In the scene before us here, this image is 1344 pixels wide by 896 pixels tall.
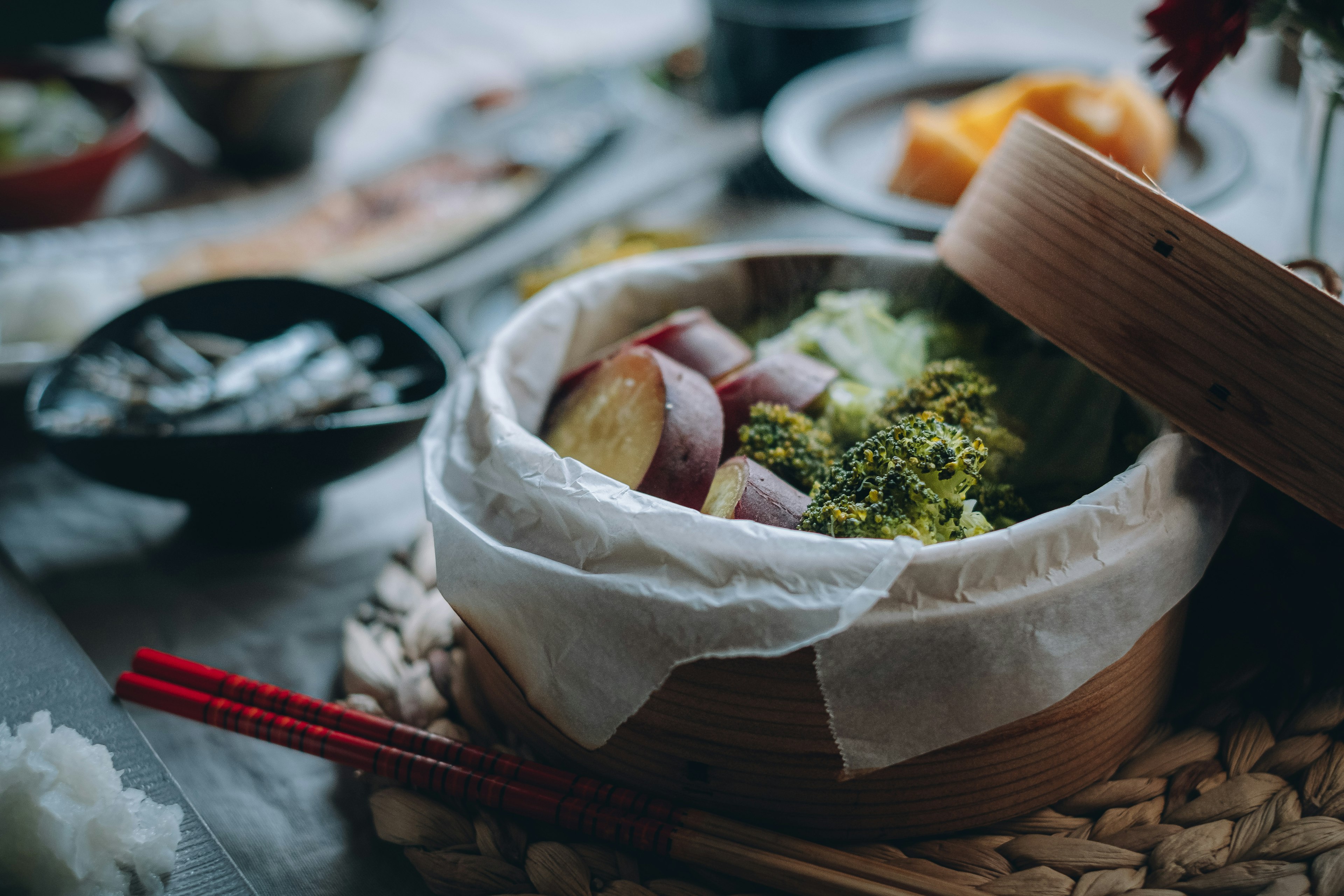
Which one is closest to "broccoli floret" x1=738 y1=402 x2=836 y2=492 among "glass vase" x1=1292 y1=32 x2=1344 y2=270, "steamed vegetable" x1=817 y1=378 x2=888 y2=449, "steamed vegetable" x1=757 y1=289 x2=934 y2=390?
"steamed vegetable" x1=817 y1=378 x2=888 y2=449

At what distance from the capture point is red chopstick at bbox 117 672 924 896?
896 mm

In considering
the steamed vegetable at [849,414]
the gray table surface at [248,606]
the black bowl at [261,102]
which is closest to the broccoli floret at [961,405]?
the steamed vegetable at [849,414]

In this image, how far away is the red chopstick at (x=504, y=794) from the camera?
2.94 ft

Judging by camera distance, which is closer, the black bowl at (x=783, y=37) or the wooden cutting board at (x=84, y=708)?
the wooden cutting board at (x=84, y=708)

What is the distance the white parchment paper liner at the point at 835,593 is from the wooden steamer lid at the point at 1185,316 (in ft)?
0.25

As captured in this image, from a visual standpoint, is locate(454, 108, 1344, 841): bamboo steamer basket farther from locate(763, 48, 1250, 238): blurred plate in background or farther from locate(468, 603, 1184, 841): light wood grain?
locate(763, 48, 1250, 238): blurred plate in background

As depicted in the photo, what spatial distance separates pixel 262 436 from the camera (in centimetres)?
124

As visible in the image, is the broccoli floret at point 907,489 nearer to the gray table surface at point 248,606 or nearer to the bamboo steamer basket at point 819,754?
the bamboo steamer basket at point 819,754

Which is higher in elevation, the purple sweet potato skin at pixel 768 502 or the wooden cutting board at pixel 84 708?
the purple sweet potato skin at pixel 768 502

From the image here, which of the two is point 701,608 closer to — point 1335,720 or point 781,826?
point 781,826

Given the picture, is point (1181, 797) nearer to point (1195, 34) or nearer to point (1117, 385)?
point (1117, 385)

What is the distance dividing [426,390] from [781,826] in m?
0.91

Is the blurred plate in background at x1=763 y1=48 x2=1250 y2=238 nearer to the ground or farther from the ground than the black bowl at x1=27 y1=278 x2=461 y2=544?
farther from the ground

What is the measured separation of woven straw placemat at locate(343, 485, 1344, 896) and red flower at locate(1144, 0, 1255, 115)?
547mm
